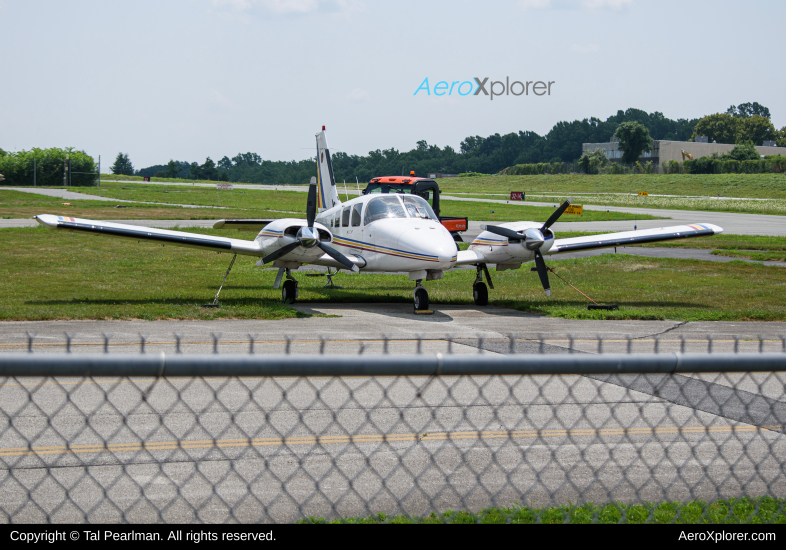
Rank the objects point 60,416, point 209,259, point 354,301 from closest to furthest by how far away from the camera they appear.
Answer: point 60,416 < point 354,301 < point 209,259

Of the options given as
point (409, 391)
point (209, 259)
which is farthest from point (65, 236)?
point (409, 391)

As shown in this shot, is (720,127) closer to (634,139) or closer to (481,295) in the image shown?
(634,139)

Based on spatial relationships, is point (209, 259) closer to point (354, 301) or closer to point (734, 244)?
point (354, 301)

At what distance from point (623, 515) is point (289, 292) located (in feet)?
44.2

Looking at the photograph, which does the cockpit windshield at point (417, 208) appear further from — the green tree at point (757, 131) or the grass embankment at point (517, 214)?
the green tree at point (757, 131)

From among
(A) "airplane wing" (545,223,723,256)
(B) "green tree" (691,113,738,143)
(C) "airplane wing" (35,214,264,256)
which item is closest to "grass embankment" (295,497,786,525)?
(C) "airplane wing" (35,214,264,256)

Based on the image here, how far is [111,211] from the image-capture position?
54.3m

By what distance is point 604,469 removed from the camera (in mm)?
6473

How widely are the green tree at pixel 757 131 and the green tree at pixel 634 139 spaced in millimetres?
→ 44220

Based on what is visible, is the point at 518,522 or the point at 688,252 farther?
the point at 688,252

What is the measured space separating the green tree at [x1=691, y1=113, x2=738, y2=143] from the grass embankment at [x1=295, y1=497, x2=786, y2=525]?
182 metres

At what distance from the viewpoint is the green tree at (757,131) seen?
16375cm
